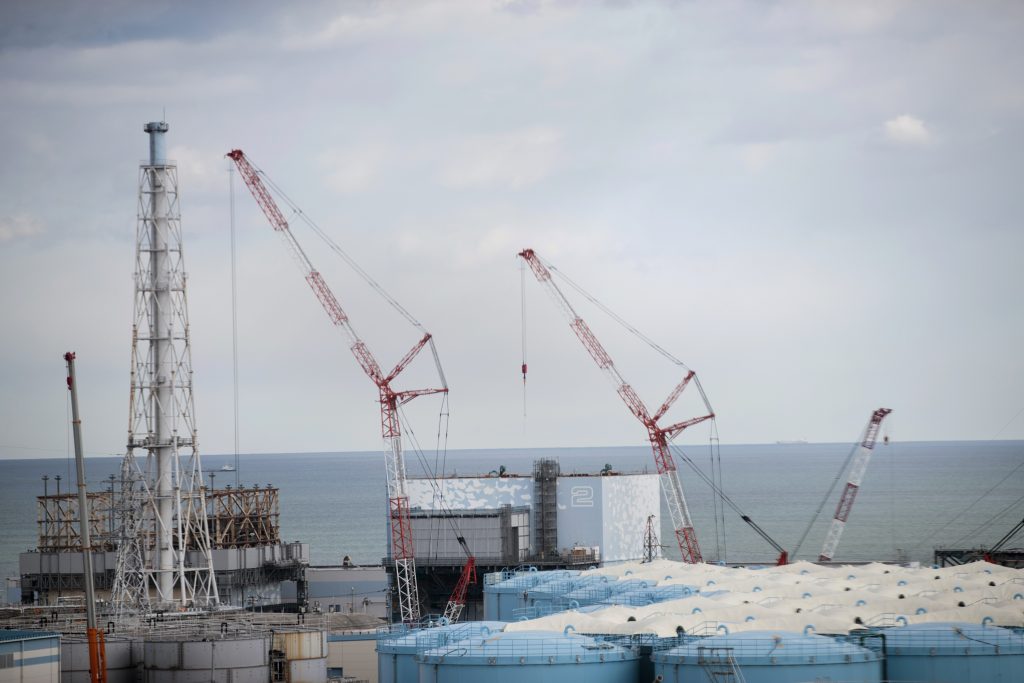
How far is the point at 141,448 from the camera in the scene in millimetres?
78500

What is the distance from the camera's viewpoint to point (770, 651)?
151 feet

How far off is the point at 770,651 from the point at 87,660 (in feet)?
84.0

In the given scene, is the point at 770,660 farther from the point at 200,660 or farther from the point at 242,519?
the point at 242,519

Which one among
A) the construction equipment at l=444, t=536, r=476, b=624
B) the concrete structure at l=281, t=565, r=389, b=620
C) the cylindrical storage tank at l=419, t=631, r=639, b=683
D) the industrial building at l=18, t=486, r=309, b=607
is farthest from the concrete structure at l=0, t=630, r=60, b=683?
the concrete structure at l=281, t=565, r=389, b=620

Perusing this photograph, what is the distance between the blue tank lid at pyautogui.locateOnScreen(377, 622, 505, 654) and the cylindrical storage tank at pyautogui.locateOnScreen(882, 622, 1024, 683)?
554 inches

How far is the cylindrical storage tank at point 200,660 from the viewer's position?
2175 inches

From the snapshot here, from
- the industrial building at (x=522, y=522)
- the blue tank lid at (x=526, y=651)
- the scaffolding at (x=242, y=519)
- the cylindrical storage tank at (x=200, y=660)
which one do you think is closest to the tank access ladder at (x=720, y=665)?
the blue tank lid at (x=526, y=651)

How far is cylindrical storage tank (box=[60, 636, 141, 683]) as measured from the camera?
55.2 metres

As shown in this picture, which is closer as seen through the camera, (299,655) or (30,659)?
(30,659)

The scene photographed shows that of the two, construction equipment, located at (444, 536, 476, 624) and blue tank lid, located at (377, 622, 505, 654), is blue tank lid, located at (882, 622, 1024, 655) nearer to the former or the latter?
blue tank lid, located at (377, 622, 505, 654)

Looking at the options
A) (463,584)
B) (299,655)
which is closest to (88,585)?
(299,655)

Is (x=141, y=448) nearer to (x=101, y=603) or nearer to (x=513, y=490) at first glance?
(x=101, y=603)

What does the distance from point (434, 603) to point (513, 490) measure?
39.8 feet

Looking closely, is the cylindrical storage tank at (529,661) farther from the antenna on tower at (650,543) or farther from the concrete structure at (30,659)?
the antenna on tower at (650,543)
